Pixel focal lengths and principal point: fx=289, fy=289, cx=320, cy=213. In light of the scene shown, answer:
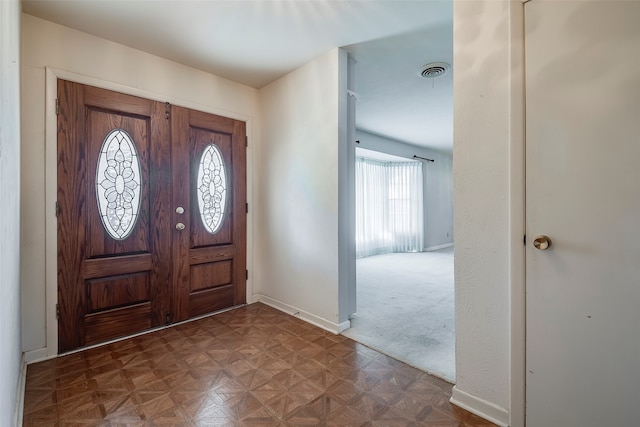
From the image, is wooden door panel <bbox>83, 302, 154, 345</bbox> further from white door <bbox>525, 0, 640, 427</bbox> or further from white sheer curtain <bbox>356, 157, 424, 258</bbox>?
white sheer curtain <bbox>356, 157, 424, 258</bbox>

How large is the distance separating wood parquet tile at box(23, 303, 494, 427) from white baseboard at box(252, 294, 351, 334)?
12 cm

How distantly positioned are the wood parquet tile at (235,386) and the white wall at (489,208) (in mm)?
249

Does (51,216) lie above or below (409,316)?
above

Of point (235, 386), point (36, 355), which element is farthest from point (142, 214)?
point (235, 386)

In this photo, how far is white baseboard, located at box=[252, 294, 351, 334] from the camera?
250 cm

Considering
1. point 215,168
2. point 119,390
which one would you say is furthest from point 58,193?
point 119,390

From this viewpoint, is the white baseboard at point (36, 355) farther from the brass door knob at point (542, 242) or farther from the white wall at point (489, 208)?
the brass door knob at point (542, 242)

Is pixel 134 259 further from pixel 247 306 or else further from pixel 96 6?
pixel 96 6

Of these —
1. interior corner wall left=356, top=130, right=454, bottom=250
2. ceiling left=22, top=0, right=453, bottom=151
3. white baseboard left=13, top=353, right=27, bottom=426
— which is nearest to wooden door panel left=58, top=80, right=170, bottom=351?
white baseboard left=13, top=353, right=27, bottom=426

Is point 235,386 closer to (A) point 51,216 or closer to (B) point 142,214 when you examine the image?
(B) point 142,214

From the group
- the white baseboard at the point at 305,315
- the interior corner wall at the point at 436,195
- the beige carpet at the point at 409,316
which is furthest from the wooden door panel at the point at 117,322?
the interior corner wall at the point at 436,195

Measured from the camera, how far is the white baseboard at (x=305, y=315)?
250 cm

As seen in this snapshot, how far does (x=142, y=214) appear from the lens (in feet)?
8.15

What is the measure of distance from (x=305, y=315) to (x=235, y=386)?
3.64 ft
